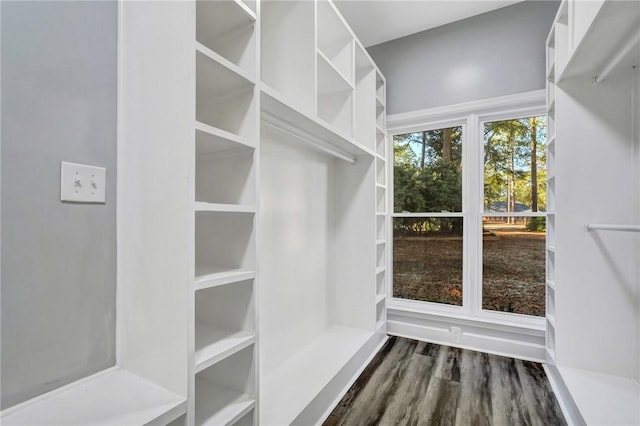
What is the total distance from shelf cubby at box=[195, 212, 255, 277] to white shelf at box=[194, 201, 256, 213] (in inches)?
2.0

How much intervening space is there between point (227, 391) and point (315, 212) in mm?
1533

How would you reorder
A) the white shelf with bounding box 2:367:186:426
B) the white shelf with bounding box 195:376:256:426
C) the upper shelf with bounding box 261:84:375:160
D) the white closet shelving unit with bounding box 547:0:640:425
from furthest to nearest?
1. the white closet shelving unit with bounding box 547:0:640:425
2. the upper shelf with bounding box 261:84:375:160
3. the white shelf with bounding box 195:376:256:426
4. the white shelf with bounding box 2:367:186:426

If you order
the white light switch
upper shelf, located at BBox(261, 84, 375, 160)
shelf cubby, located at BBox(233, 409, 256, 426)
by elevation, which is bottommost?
shelf cubby, located at BBox(233, 409, 256, 426)

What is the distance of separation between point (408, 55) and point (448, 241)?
188 cm

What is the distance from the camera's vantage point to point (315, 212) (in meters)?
2.59

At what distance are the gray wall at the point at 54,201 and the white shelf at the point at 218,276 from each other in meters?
0.34

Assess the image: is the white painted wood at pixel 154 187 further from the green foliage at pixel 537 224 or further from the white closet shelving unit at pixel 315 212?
the green foliage at pixel 537 224

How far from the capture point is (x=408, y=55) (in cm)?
308

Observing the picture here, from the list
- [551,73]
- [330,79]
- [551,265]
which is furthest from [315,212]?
[551,73]

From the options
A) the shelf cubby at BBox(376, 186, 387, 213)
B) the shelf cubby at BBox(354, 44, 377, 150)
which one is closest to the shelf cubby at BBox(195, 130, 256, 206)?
the shelf cubby at BBox(354, 44, 377, 150)

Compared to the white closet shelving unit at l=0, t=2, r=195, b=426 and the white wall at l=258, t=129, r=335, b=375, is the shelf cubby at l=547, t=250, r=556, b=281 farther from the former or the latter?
the white closet shelving unit at l=0, t=2, r=195, b=426

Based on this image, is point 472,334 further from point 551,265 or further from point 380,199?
point 380,199

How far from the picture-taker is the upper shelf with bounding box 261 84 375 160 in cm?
149

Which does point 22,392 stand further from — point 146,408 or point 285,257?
point 285,257
